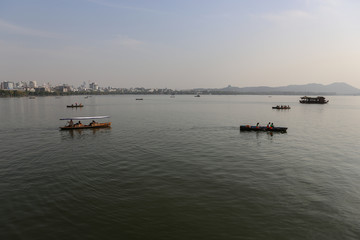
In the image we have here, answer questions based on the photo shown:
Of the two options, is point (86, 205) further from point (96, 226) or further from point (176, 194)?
point (176, 194)

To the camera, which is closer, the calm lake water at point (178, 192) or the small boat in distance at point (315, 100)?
the calm lake water at point (178, 192)

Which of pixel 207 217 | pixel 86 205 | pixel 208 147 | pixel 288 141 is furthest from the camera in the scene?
pixel 288 141

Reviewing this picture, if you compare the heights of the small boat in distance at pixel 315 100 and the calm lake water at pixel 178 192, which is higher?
the small boat in distance at pixel 315 100

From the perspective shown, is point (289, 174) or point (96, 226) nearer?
point (96, 226)

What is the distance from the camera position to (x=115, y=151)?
36062 millimetres

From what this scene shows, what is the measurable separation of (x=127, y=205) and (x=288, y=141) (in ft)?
122

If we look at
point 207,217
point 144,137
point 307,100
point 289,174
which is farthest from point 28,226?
point 307,100

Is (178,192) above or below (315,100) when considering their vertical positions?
below

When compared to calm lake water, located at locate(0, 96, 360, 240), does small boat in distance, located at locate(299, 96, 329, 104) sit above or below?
above

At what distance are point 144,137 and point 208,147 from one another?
1498cm

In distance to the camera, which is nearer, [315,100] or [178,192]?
[178,192]

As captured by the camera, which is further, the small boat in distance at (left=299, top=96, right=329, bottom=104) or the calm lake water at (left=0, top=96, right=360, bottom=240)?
the small boat in distance at (left=299, top=96, right=329, bottom=104)

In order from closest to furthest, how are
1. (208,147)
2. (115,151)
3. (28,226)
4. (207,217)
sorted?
(28,226), (207,217), (115,151), (208,147)

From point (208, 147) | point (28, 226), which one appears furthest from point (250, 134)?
point (28, 226)
